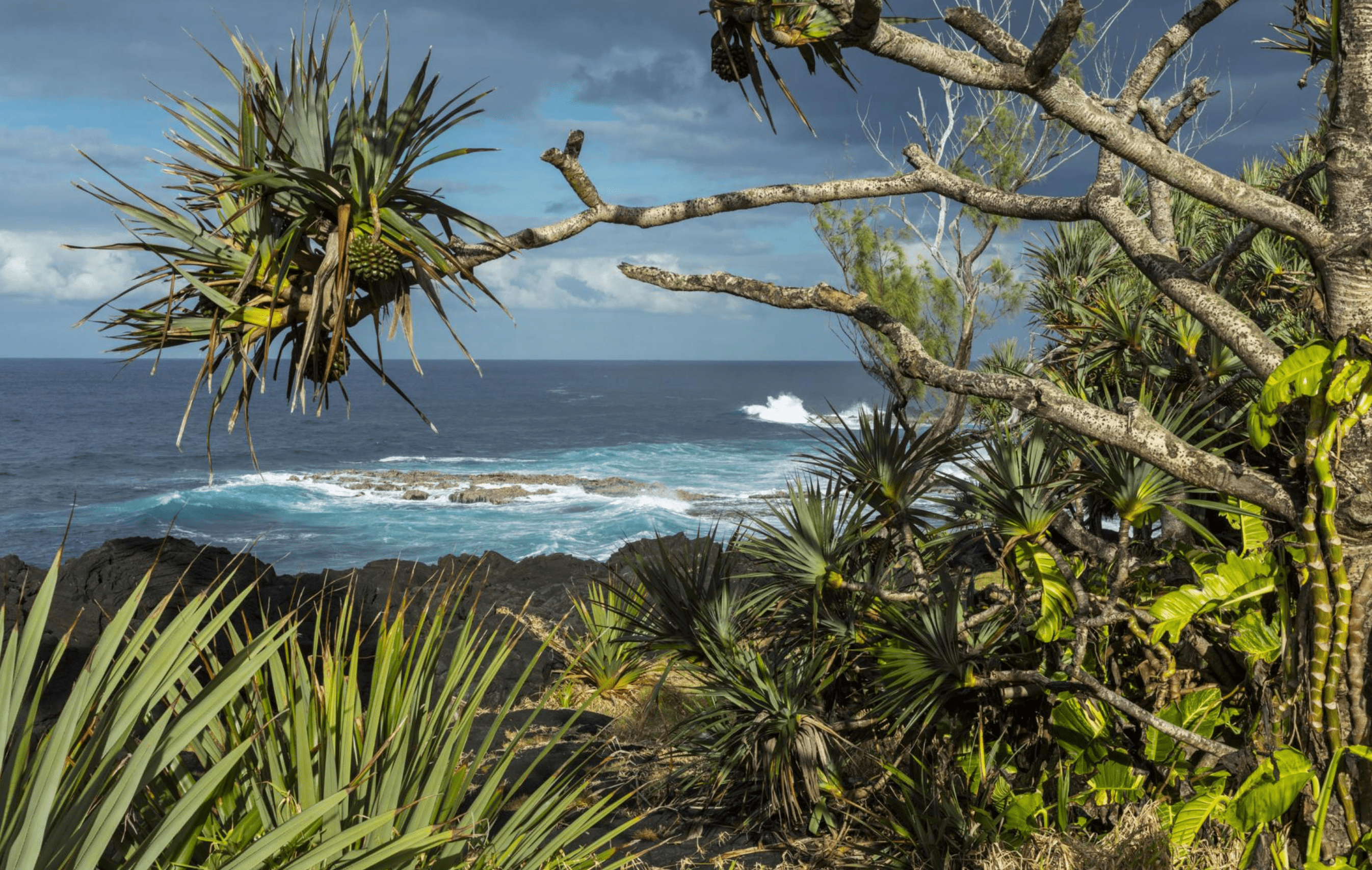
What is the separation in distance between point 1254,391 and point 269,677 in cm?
A: 742

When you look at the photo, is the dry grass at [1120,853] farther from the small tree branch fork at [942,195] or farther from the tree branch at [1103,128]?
the tree branch at [1103,128]

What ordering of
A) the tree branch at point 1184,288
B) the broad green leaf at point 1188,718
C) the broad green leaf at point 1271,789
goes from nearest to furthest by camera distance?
the broad green leaf at point 1271,789
the tree branch at point 1184,288
the broad green leaf at point 1188,718

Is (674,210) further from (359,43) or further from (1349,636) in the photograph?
(1349,636)

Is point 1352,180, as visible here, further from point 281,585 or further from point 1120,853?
point 281,585

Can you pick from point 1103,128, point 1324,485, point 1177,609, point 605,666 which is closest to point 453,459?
point 605,666

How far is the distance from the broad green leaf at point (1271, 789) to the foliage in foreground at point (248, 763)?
213 cm

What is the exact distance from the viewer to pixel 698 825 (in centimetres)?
579

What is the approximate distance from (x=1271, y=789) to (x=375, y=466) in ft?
142

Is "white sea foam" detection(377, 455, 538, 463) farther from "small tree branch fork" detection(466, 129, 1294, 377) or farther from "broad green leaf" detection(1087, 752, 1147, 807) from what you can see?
"small tree branch fork" detection(466, 129, 1294, 377)

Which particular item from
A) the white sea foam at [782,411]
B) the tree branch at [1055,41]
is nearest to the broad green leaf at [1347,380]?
the tree branch at [1055,41]

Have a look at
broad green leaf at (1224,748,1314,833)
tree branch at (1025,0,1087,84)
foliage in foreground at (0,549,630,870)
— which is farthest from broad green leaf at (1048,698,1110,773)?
tree branch at (1025,0,1087,84)

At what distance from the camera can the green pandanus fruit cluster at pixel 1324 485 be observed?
2.83 m

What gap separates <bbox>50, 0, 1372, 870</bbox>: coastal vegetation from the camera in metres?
2.13

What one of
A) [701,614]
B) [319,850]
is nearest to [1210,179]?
[319,850]
